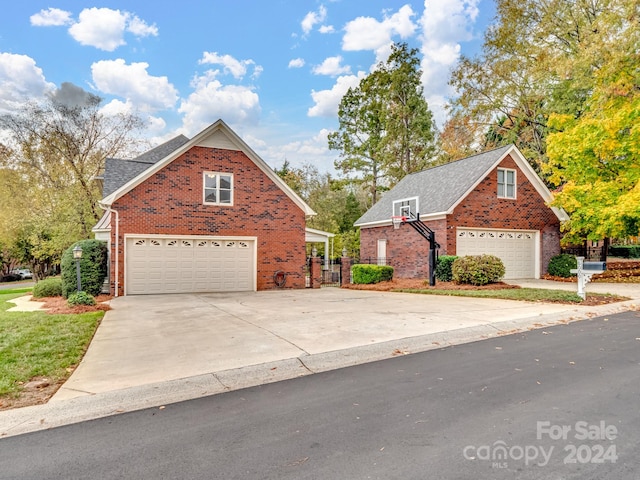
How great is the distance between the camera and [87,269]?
12836mm

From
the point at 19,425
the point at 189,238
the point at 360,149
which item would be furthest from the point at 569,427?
the point at 360,149

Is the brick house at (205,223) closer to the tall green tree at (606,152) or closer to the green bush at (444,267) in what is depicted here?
the green bush at (444,267)

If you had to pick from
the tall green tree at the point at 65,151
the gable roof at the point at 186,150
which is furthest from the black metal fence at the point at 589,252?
the tall green tree at the point at 65,151

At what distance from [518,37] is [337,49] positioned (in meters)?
12.8

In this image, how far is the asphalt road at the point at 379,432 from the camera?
2.69 m

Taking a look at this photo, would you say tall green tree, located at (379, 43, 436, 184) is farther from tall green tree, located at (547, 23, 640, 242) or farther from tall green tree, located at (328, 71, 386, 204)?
tall green tree, located at (547, 23, 640, 242)

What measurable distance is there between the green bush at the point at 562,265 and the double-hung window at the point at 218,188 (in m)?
16.0

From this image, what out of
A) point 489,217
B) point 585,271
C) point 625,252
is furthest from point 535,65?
point 585,271

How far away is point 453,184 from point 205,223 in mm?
12334

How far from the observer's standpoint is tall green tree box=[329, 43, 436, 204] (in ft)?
106

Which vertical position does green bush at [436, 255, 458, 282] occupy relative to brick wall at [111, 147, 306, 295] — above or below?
below

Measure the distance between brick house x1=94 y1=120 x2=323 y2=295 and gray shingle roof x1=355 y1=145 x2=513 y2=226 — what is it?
6.66m

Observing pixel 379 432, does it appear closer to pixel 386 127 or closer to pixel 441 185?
pixel 441 185

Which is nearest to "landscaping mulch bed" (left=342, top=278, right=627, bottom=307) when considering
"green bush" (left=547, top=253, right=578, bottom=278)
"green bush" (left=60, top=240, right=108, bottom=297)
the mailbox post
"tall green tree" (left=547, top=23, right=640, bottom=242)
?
the mailbox post
